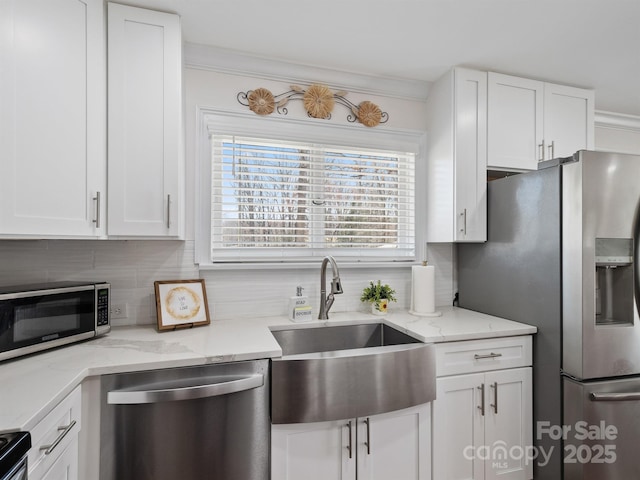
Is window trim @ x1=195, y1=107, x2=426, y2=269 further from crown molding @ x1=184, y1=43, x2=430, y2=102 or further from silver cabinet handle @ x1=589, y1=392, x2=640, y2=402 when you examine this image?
silver cabinet handle @ x1=589, y1=392, x2=640, y2=402

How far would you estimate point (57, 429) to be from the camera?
39.6 inches

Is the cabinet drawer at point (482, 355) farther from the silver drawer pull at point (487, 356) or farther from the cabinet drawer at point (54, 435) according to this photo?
the cabinet drawer at point (54, 435)

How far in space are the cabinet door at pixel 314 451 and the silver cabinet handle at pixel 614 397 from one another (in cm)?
112

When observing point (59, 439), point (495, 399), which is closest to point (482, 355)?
point (495, 399)

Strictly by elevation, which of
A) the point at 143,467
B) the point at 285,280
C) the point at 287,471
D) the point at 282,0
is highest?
the point at 282,0

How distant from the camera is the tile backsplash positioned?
65.9 inches

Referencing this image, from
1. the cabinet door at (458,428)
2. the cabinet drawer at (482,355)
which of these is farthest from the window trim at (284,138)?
the cabinet door at (458,428)

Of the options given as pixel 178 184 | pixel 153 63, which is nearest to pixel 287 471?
pixel 178 184

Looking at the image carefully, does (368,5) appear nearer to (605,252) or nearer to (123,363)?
(605,252)

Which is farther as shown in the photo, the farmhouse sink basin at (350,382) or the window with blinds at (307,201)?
the window with blinds at (307,201)

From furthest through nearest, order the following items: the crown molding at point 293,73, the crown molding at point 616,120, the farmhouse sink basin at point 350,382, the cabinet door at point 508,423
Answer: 1. the crown molding at point 616,120
2. the crown molding at point 293,73
3. the cabinet door at point 508,423
4. the farmhouse sink basin at point 350,382

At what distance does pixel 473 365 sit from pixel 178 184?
1.72m

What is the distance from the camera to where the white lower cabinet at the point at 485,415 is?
1.66m

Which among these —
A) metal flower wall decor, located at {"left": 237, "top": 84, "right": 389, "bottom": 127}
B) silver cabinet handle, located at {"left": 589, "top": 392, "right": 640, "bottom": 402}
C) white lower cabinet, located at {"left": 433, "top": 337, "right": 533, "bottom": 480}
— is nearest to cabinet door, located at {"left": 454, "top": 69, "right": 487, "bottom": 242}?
metal flower wall decor, located at {"left": 237, "top": 84, "right": 389, "bottom": 127}
